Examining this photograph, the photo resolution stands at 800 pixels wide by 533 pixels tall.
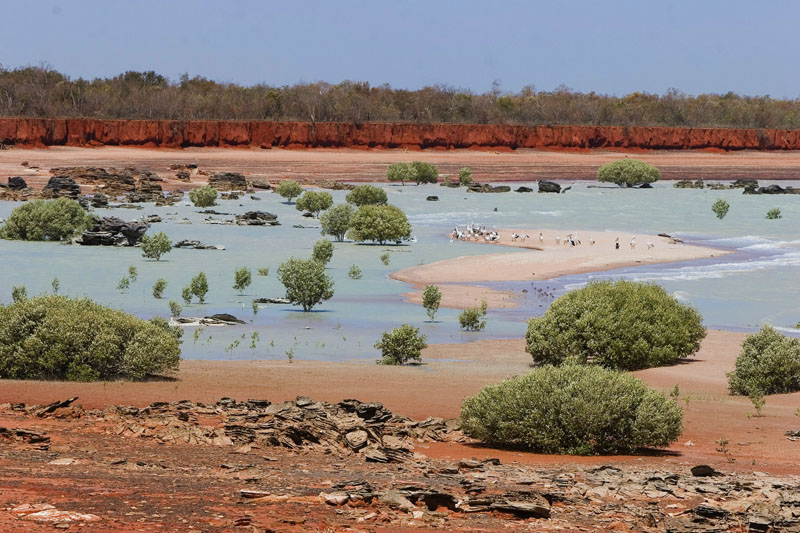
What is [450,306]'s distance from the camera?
29.0m

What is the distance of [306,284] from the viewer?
27562 millimetres

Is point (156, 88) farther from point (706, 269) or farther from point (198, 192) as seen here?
point (706, 269)

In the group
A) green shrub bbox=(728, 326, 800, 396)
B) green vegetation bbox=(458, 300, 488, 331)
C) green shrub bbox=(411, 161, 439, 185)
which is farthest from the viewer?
green shrub bbox=(411, 161, 439, 185)

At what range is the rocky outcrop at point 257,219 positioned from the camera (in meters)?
47.7

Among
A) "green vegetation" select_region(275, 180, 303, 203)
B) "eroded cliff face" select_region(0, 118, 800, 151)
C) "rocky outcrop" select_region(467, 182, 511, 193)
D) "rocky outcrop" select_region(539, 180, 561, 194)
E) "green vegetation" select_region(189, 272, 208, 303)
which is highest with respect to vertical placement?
"eroded cliff face" select_region(0, 118, 800, 151)

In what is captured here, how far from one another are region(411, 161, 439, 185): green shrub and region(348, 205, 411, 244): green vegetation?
29.9 m

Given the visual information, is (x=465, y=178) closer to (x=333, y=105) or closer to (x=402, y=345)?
(x=333, y=105)

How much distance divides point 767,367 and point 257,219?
3292 cm

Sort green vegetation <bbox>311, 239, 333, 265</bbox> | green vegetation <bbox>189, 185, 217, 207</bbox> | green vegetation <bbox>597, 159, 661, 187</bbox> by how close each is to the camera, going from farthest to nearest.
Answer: green vegetation <bbox>597, 159, 661, 187</bbox> < green vegetation <bbox>189, 185, 217, 207</bbox> < green vegetation <bbox>311, 239, 333, 265</bbox>

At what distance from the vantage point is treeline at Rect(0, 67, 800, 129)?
103000mm

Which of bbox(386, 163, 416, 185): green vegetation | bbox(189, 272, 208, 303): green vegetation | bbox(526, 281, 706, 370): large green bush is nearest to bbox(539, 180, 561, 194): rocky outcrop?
bbox(386, 163, 416, 185): green vegetation

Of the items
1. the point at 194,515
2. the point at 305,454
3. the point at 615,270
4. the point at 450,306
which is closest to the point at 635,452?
the point at 305,454

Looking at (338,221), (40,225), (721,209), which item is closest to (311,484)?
(338,221)

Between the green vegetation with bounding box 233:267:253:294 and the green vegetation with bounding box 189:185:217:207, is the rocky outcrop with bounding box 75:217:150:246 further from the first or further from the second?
the green vegetation with bounding box 189:185:217:207
